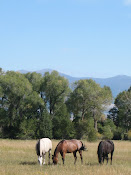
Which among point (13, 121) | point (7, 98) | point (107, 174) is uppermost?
point (7, 98)

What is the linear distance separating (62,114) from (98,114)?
698 cm

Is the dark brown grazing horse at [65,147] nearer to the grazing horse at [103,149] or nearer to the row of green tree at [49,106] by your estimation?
the grazing horse at [103,149]

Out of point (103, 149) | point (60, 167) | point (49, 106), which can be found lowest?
point (60, 167)

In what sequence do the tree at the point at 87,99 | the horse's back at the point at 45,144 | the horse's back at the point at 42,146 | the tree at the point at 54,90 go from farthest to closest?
the tree at the point at 54,90 < the tree at the point at 87,99 < the horse's back at the point at 45,144 < the horse's back at the point at 42,146

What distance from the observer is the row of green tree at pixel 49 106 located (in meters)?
54.3

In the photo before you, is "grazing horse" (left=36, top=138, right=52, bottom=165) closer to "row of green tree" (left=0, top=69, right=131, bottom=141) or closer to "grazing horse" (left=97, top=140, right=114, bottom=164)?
"grazing horse" (left=97, top=140, right=114, bottom=164)

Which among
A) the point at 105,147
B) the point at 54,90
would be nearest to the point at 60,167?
the point at 105,147

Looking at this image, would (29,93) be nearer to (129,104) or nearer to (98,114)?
(98,114)

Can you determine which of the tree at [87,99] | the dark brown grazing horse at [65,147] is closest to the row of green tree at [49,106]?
the tree at [87,99]

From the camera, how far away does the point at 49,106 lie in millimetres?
59188

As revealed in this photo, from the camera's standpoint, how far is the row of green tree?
5431 centimetres

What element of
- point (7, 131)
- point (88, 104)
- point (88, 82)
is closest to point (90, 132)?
point (88, 104)

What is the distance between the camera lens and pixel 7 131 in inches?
2208

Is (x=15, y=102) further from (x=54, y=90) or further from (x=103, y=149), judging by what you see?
(x=103, y=149)
